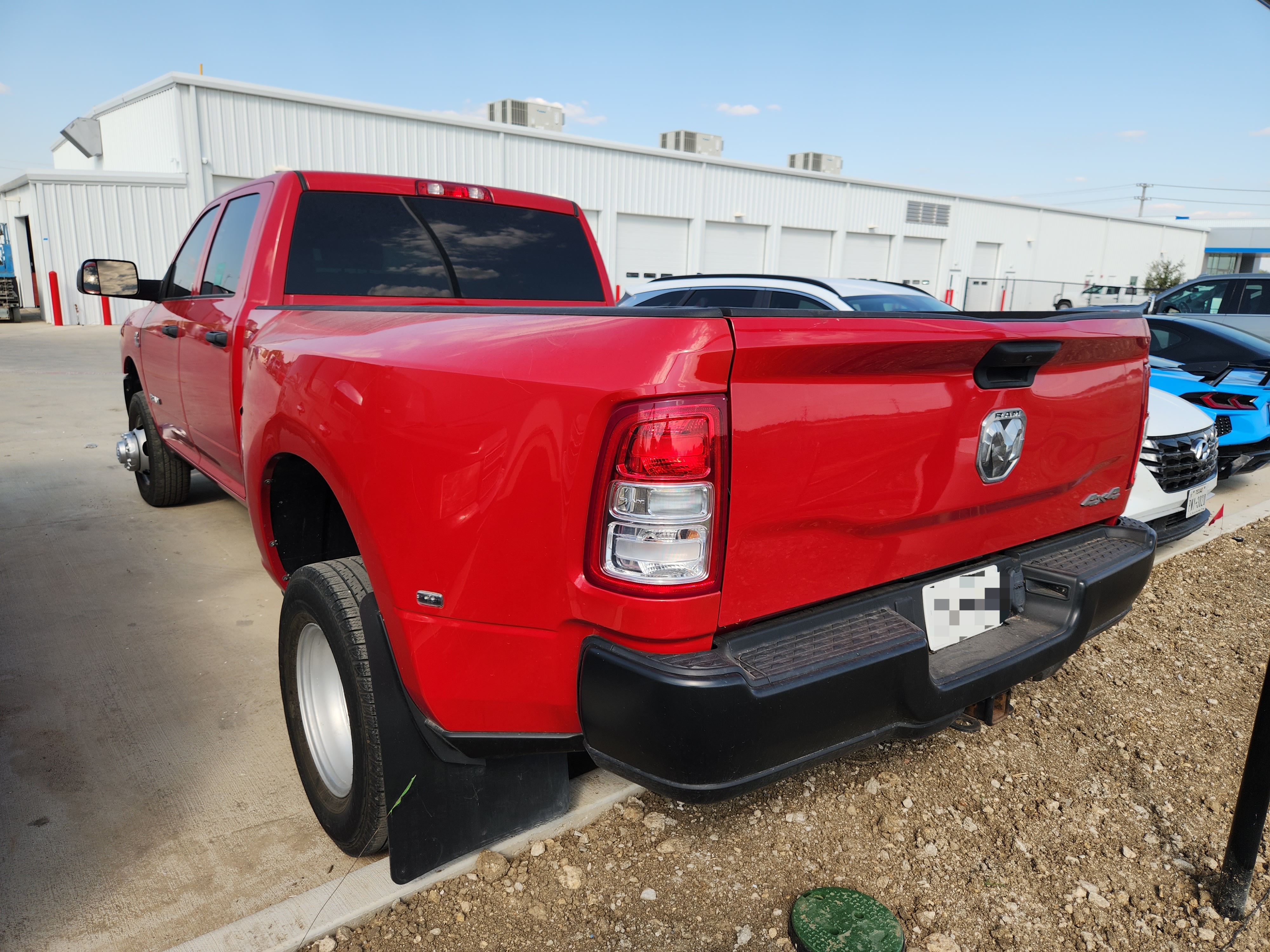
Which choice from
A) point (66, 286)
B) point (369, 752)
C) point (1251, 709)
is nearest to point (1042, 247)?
point (66, 286)

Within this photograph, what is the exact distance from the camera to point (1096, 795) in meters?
2.60

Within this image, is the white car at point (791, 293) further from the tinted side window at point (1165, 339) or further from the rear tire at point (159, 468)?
the rear tire at point (159, 468)

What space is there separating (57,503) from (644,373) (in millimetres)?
5489

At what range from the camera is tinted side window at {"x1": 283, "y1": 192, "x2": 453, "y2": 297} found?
330cm

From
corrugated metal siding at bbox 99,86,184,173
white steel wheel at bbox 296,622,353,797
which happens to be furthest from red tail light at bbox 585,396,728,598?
corrugated metal siding at bbox 99,86,184,173

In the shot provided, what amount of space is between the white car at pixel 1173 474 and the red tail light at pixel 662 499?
3.78 meters

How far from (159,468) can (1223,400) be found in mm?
7484

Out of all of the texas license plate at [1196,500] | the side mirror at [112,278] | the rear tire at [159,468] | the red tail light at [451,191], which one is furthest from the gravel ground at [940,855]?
the rear tire at [159,468]

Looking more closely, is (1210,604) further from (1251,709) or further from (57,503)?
(57,503)

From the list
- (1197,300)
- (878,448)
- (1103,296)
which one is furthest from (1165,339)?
(1103,296)

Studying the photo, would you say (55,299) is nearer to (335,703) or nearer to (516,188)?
(516,188)

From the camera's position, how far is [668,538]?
1.48 m

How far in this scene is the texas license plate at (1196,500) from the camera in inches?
181

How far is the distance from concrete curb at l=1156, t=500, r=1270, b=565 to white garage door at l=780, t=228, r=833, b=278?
23.3 metres
